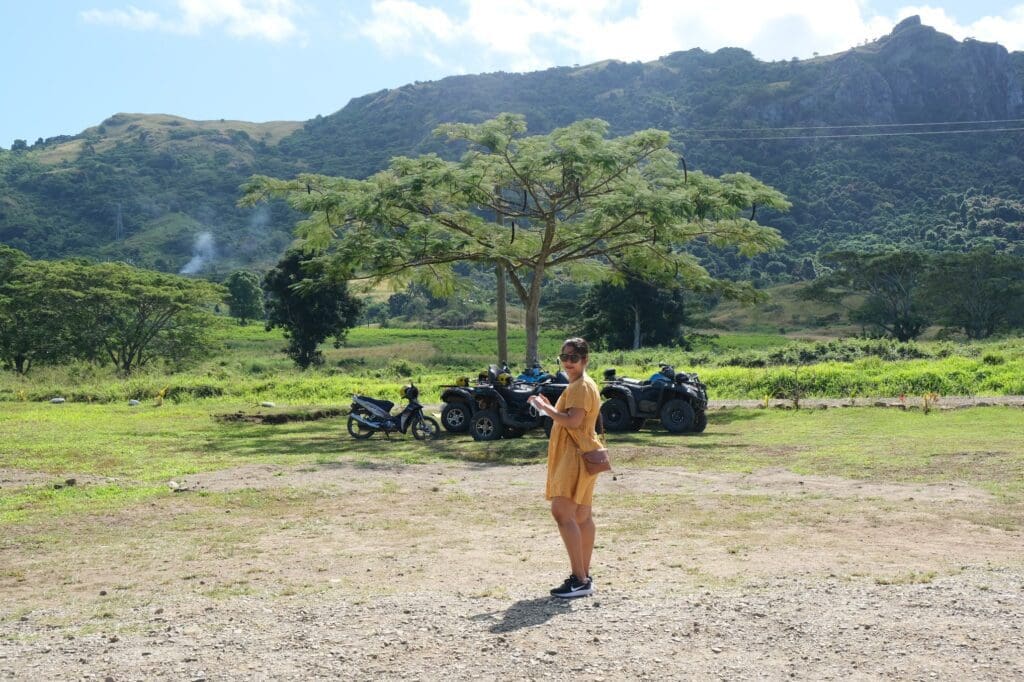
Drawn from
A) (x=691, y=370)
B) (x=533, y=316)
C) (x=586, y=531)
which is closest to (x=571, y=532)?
(x=586, y=531)

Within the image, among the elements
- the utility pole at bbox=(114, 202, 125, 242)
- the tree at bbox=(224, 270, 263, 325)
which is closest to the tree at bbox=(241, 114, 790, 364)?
the tree at bbox=(224, 270, 263, 325)

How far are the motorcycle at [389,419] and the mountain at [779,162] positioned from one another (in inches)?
3224

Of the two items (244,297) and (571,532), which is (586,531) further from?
(244,297)

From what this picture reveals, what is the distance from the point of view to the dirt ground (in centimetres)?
535

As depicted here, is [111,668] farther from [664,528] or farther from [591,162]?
[591,162]

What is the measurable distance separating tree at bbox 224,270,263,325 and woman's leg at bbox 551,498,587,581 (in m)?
71.3

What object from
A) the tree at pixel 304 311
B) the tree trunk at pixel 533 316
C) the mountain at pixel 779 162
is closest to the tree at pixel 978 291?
the tree at pixel 304 311

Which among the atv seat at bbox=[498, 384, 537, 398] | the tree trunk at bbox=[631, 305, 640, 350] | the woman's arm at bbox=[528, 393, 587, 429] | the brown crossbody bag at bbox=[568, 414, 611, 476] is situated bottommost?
the atv seat at bbox=[498, 384, 537, 398]

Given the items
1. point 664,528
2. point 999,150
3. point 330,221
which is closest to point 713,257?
point 999,150

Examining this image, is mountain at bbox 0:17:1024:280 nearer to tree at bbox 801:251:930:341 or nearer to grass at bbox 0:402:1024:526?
tree at bbox 801:251:930:341

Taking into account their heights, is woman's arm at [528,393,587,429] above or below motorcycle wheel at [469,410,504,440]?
above

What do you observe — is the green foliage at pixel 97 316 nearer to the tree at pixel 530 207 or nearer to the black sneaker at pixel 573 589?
the tree at pixel 530 207

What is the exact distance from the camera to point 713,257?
329 feet

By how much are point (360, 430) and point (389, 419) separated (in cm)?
75
